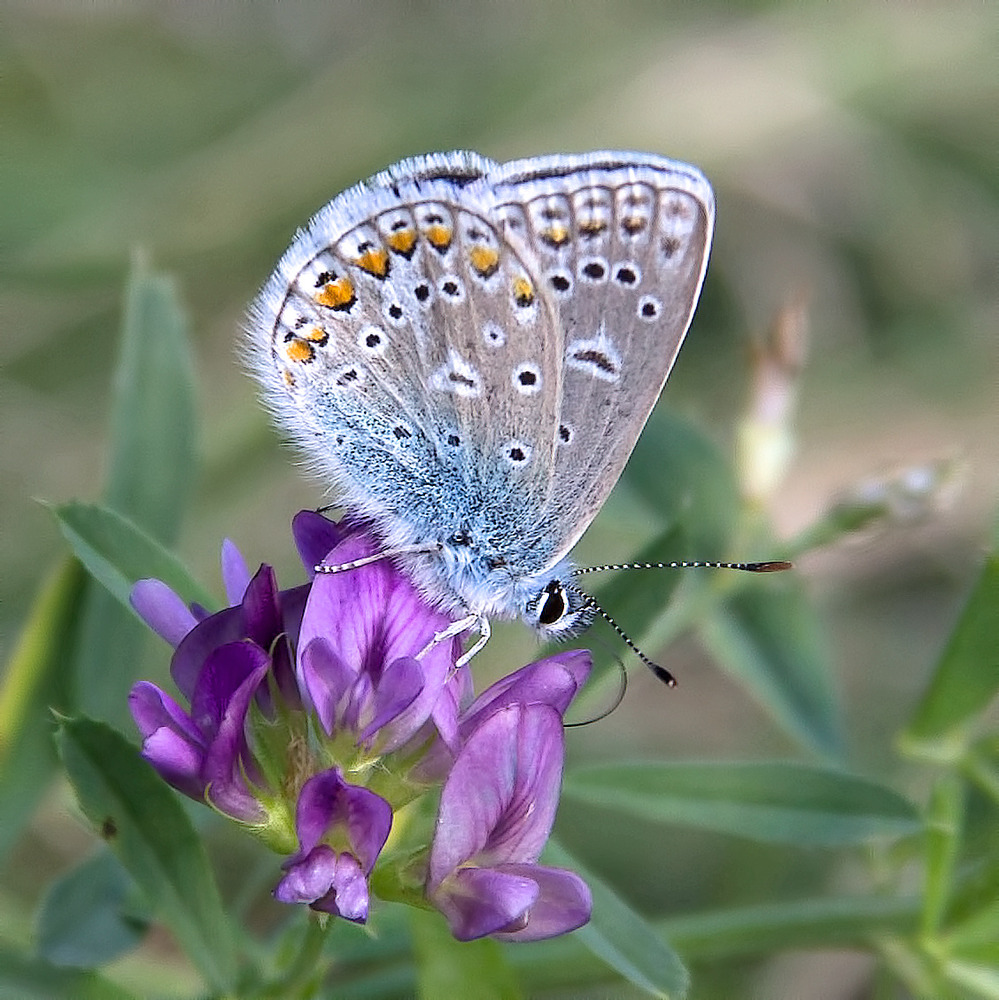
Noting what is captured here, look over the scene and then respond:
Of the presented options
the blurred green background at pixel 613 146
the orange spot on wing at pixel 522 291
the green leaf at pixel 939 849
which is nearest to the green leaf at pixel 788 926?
the green leaf at pixel 939 849

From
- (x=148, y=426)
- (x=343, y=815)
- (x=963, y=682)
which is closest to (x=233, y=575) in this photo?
(x=343, y=815)

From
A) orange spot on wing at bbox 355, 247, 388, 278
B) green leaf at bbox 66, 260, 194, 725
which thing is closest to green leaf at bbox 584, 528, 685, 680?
orange spot on wing at bbox 355, 247, 388, 278

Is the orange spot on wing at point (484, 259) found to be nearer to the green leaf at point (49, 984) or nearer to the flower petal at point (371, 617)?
the flower petal at point (371, 617)

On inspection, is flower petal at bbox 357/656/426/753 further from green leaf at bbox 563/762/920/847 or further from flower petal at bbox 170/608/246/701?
green leaf at bbox 563/762/920/847

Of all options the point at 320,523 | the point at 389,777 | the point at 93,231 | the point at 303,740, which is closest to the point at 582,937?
the point at 389,777

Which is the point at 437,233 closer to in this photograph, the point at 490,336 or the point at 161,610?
the point at 490,336

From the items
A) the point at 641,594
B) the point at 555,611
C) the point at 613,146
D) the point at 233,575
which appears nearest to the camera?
the point at 233,575
